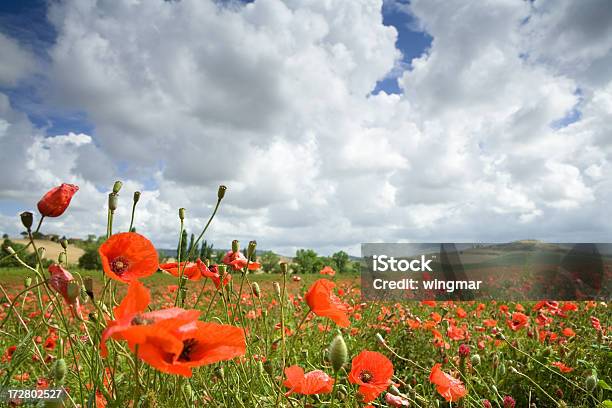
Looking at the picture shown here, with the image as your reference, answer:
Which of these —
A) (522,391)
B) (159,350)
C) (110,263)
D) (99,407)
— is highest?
(110,263)

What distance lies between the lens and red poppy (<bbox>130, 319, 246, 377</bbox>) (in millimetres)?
785

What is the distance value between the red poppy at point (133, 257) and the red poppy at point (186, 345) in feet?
0.79

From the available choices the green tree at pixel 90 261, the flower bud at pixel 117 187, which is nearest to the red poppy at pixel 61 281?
the flower bud at pixel 117 187

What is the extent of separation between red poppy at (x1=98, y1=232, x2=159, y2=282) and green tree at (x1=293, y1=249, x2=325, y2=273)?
16318 mm

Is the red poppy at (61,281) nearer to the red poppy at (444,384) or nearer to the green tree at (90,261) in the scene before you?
the red poppy at (444,384)

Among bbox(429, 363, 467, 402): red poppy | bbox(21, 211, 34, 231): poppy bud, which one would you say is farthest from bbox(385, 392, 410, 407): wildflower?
bbox(21, 211, 34, 231): poppy bud

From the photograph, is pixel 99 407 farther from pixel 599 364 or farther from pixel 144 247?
pixel 599 364

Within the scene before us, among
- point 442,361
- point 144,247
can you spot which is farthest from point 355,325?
point 144,247

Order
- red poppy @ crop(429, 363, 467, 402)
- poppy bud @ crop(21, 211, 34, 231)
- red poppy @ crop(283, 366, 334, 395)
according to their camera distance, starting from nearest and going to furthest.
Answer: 1. poppy bud @ crop(21, 211, 34, 231)
2. red poppy @ crop(283, 366, 334, 395)
3. red poppy @ crop(429, 363, 467, 402)

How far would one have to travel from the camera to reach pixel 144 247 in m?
1.15

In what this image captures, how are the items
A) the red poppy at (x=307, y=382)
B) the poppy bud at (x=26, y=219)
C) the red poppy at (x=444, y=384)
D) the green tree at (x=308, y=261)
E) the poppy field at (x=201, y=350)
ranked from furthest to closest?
the green tree at (x=308, y=261) → the red poppy at (x=444, y=384) → the red poppy at (x=307, y=382) → the poppy bud at (x=26, y=219) → the poppy field at (x=201, y=350)

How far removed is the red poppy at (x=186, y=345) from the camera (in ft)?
2.57

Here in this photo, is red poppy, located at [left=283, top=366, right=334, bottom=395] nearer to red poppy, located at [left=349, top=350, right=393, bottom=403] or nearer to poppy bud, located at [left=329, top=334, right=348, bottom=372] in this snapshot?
red poppy, located at [left=349, top=350, right=393, bottom=403]

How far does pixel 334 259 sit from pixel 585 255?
36.4ft
